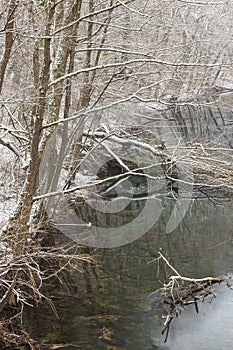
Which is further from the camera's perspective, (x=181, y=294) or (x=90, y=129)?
(x=90, y=129)

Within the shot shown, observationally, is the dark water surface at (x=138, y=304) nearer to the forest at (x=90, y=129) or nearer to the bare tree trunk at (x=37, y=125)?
the forest at (x=90, y=129)

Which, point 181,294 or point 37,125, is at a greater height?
point 37,125

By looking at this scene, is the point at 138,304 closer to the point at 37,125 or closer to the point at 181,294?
the point at 181,294

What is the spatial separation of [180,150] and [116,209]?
15.2 ft

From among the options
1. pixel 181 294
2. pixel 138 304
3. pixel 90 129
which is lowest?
pixel 138 304

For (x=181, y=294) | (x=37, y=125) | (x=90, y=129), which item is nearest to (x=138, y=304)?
(x=181, y=294)

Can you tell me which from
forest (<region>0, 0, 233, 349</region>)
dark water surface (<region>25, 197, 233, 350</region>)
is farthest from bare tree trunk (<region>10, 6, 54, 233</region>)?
dark water surface (<region>25, 197, 233, 350</region>)

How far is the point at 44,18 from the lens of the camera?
6082mm

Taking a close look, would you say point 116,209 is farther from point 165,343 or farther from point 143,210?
point 165,343

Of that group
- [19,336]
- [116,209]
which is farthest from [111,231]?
[19,336]

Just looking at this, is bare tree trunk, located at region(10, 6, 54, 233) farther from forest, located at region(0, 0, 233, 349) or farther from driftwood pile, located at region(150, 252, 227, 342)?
driftwood pile, located at region(150, 252, 227, 342)

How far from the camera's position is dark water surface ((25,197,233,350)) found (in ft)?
19.6

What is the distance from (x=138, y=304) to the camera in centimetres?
695

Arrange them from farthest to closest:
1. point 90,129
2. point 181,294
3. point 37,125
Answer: point 90,129, point 181,294, point 37,125
